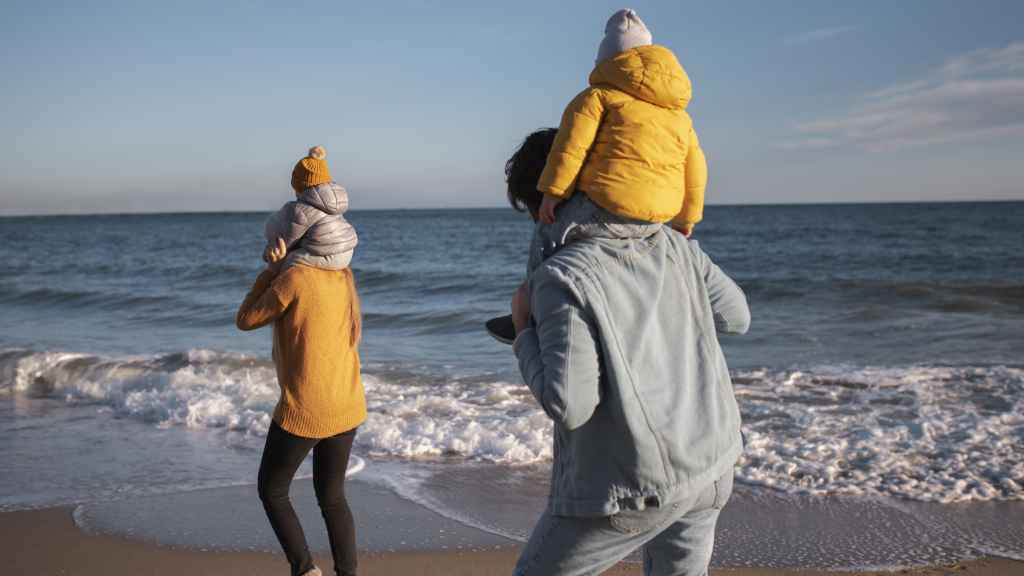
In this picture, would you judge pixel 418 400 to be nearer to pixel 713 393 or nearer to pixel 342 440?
pixel 342 440

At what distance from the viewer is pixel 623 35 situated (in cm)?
201

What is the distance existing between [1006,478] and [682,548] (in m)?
4.47

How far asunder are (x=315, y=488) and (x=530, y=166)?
6.75 feet

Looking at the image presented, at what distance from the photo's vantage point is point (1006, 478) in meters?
5.40

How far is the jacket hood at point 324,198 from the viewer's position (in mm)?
3371

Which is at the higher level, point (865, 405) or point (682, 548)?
point (682, 548)

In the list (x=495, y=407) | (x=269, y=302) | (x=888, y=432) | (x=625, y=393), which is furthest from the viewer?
(x=495, y=407)

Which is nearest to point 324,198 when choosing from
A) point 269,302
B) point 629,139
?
point 269,302

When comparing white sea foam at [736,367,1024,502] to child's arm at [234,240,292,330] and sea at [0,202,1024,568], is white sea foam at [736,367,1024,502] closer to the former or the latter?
sea at [0,202,1024,568]

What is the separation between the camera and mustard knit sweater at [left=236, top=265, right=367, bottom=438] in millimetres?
3303

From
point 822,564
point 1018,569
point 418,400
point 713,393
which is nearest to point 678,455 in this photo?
point 713,393

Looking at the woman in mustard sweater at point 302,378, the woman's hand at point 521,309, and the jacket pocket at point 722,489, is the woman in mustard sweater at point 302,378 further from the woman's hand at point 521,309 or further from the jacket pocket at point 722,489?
the jacket pocket at point 722,489

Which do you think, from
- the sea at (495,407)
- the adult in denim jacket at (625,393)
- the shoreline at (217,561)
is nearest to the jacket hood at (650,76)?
the adult in denim jacket at (625,393)

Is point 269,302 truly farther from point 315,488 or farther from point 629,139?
point 629,139
